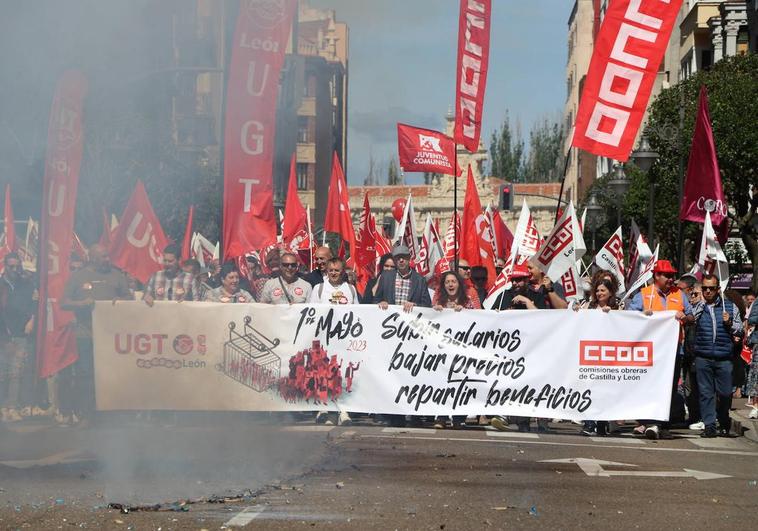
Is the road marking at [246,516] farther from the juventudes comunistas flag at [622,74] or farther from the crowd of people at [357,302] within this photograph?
the juventudes comunistas flag at [622,74]

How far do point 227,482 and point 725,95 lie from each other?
28.6m

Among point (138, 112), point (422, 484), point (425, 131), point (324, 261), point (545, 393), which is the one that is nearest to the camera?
point (422, 484)

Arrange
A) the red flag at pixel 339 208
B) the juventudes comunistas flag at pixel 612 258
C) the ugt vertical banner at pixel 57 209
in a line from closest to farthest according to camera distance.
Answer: the ugt vertical banner at pixel 57 209
the juventudes comunistas flag at pixel 612 258
the red flag at pixel 339 208

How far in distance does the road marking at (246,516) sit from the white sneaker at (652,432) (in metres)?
6.05

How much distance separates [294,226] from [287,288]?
8.38m

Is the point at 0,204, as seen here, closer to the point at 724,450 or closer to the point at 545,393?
the point at 545,393

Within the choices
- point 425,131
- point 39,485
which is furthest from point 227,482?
point 425,131

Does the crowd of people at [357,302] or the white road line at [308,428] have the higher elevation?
the crowd of people at [357,302]

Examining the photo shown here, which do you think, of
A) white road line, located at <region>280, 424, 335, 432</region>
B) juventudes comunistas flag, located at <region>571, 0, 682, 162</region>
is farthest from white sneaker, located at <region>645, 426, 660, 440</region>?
juventudes comunistas flag, located at <region>571, 0, 682, 162</region>

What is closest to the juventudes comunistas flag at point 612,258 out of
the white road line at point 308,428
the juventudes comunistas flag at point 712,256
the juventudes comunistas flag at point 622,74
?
the juventudes comunistas flag at point 622,74

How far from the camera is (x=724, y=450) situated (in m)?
11.5

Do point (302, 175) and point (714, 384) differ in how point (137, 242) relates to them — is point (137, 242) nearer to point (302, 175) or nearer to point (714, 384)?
point (714, 384)

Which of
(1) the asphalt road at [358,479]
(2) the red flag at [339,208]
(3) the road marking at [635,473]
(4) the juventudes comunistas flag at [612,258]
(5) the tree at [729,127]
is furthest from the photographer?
(5) the tree at [729,127]

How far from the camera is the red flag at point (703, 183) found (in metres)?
15.4
